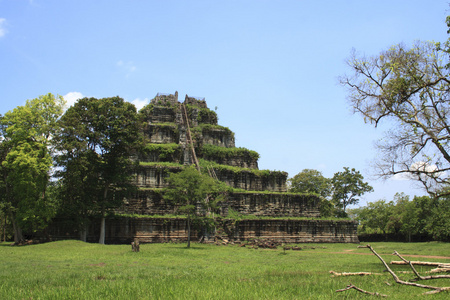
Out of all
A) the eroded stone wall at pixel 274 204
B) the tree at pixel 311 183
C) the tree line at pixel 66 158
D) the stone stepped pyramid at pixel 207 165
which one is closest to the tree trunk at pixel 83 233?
the tree line at pixel 66 158

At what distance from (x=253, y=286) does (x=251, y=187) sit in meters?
36.7

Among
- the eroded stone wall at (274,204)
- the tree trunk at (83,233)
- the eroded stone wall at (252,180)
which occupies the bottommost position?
the tree trunk at (83,233)

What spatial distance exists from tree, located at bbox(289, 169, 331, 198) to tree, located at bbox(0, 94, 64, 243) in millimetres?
43206

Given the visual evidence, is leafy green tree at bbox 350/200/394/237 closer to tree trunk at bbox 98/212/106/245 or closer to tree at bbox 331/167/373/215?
tree at bbox 331/167/373/215

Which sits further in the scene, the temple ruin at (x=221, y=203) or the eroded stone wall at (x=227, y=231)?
the temple ruin at (x=221, y=203)

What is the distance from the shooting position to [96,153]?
33.5 meters

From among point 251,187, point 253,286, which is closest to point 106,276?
point 253,286

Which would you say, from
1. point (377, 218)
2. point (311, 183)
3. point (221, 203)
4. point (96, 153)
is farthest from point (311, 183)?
point (96, 153)

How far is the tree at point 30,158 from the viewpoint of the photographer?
30.2 meters

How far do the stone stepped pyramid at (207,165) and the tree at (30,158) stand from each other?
328 inches

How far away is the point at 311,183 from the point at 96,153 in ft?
136

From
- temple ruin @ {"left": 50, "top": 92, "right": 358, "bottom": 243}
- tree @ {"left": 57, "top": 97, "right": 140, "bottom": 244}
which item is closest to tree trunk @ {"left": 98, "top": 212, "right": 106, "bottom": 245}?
tree @ {"left": 57, "top": 97, "right": 140, "bottom": 244}

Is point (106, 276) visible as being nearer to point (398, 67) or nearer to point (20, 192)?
point (398, 67)

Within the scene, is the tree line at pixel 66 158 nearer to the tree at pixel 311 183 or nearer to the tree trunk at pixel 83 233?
the tree trunk at pixel 83 233
